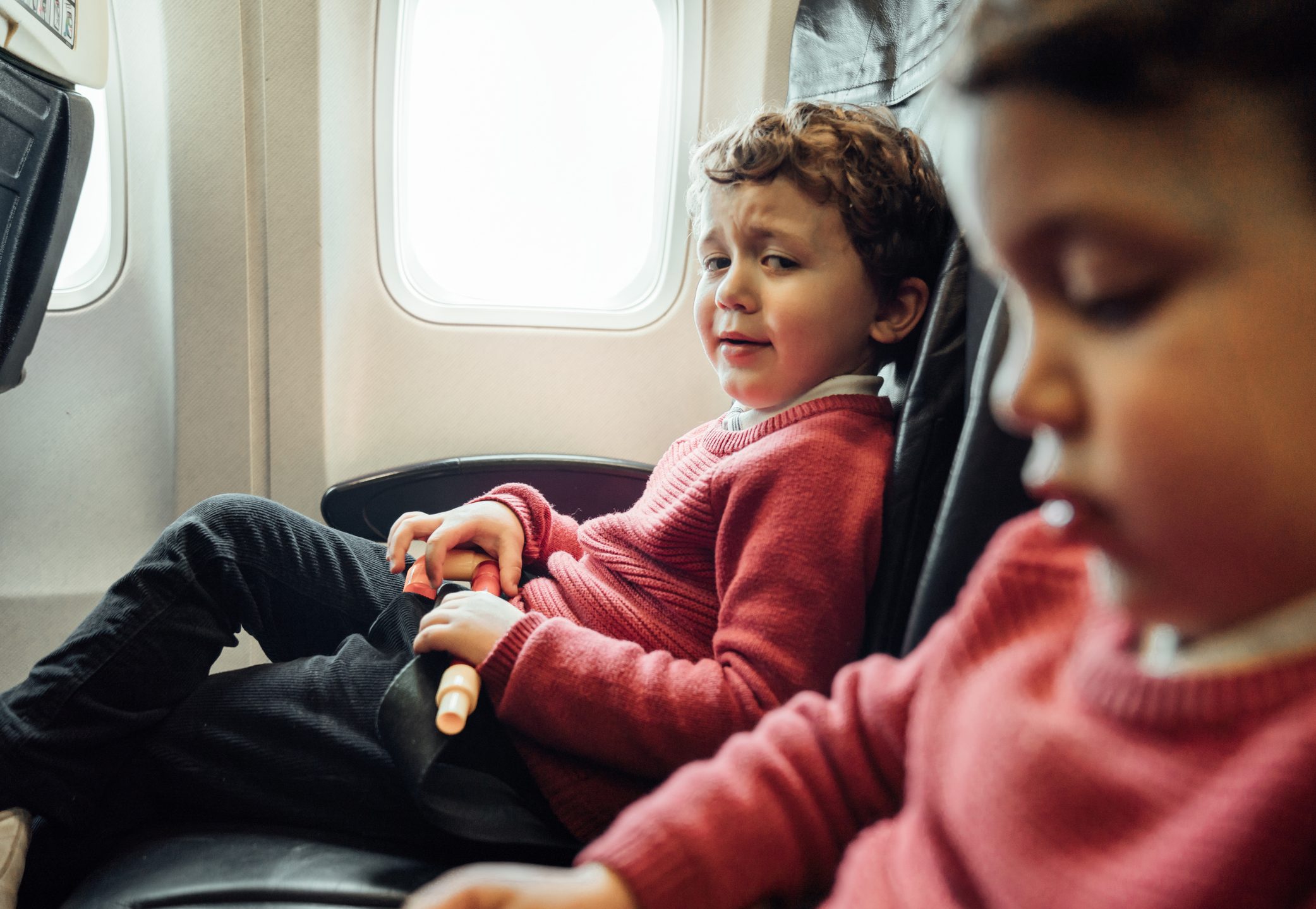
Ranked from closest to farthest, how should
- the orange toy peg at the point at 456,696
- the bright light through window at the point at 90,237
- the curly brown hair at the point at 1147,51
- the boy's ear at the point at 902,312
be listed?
the curly brown hair at the point at 1147,51
the orange toy peg at the point at 456,696
the boy's ear at the point at 902,312
the bright light through window at the point at 90,237

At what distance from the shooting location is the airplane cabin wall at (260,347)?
→ 5.03ft

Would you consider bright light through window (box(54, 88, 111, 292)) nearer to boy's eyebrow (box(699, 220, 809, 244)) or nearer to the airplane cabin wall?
the airplane cabin wall

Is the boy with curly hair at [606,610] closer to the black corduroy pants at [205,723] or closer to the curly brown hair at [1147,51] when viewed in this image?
the black corduroy pants at [205,723]

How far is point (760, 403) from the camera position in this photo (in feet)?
3.30

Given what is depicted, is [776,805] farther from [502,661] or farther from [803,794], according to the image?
[502,661]

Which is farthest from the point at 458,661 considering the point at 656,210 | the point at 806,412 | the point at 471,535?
the point at 656,210

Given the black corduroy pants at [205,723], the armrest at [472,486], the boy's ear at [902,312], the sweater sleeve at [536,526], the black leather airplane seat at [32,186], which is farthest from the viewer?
the armrest at [472,486]

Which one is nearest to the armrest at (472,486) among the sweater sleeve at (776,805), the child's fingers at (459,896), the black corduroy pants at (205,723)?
the black corduroy pants at (205,723)

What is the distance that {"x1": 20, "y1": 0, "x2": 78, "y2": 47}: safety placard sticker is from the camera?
42.7 inches

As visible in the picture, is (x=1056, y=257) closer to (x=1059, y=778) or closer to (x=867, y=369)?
(x=1059, y=778)

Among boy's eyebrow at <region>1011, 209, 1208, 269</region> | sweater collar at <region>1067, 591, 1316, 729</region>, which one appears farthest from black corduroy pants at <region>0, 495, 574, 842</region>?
boy's eyebrow at <region>1011, 209, 1208, 269</region>

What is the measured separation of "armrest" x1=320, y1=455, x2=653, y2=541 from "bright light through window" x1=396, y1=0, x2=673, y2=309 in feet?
1.36

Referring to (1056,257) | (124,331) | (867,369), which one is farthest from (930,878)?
(124,331)

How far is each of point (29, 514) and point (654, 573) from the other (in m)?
1.43
